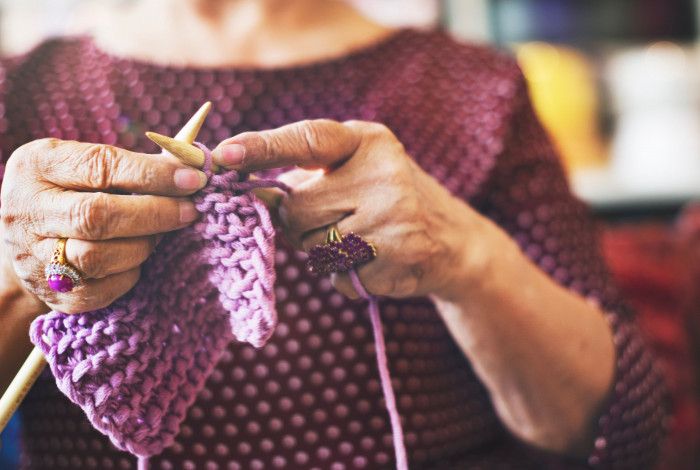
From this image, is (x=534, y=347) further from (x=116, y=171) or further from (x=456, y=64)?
(x=116, y=171)

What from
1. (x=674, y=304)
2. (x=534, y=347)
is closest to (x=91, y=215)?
(x=534, y=347)

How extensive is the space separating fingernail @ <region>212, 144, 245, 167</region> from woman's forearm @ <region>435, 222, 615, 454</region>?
9.9 inches

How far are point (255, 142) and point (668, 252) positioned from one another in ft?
3.25

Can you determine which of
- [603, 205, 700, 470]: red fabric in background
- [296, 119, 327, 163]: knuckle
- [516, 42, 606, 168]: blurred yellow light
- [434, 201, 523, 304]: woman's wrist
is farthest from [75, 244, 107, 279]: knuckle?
[516, 42, 606, 168]: blurred yellow light

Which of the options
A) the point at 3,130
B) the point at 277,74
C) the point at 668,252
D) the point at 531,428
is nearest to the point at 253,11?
the point at 277,74

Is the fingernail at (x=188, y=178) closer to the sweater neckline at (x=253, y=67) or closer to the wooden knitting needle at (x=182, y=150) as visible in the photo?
the wooden knitting needle at (x=182, y=150)

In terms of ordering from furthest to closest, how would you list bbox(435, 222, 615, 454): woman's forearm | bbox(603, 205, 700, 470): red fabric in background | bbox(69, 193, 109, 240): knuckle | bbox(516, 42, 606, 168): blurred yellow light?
bbox(516, 42, 606, 168): blurred yellow light → bbox(603, 205, 700, 470): red fabric in background → bbox(435, 222, 615, 454): woman's forearm → bbox(69, 193, 109, 240): knuckle

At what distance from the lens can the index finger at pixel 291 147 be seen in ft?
1.28

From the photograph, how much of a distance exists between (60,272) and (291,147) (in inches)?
5.6

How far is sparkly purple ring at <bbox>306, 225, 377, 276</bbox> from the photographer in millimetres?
442

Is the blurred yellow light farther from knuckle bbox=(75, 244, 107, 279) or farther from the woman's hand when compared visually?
knuckle bbox=(75, 244, 107, 279)

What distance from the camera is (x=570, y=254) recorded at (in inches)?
27.4

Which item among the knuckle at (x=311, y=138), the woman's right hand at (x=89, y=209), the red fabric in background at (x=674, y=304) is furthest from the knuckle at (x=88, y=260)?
the red fabric in background at (x=674, y=304)

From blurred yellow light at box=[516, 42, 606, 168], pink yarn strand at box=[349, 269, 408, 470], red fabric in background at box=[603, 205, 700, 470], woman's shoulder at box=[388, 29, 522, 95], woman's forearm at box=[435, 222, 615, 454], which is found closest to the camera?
pink yarn strand at box=[349, 269, 408, 470]
